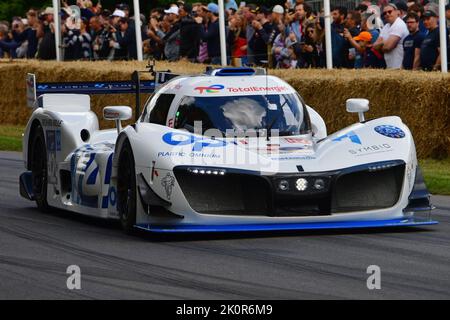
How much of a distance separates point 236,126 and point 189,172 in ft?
3.52

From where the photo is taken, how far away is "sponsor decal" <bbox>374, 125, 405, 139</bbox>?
11.3m

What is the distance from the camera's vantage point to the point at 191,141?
1083 centimetres

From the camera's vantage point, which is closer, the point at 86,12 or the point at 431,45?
the point at 431,45

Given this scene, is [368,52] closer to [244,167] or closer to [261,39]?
[261,39]

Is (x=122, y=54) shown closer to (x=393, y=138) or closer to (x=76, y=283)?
(x=393, y=138)

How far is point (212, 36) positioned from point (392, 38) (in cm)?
518

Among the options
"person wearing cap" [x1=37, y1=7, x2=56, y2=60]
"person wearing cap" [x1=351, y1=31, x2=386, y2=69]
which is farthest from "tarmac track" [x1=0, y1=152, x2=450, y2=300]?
"person wearing cap" [x1=37, y1=7, x2=56, y2=60]

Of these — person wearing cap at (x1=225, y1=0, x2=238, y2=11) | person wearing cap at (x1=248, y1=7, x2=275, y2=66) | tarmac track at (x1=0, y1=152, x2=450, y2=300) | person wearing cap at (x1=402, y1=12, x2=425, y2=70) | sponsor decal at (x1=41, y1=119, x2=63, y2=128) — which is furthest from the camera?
A: person wearing cap at (x1=225, y1=0, x2=238, y2=11)

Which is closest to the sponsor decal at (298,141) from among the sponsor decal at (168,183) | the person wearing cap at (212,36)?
the sponsor decal at (168,183)

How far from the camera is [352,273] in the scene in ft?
28.9

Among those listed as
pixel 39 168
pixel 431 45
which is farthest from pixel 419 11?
pixel 39 168

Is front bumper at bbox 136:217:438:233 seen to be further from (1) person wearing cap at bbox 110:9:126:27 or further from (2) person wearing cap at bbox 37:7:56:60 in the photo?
(2) person wearing cap at bbox 37:7:56:60

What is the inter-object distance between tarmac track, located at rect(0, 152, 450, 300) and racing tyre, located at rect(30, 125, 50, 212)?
1325 mm

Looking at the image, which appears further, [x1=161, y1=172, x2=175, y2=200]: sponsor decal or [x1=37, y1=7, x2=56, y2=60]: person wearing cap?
[x1=37, y1=7, x2=56, y2=60]: person wearing cap
